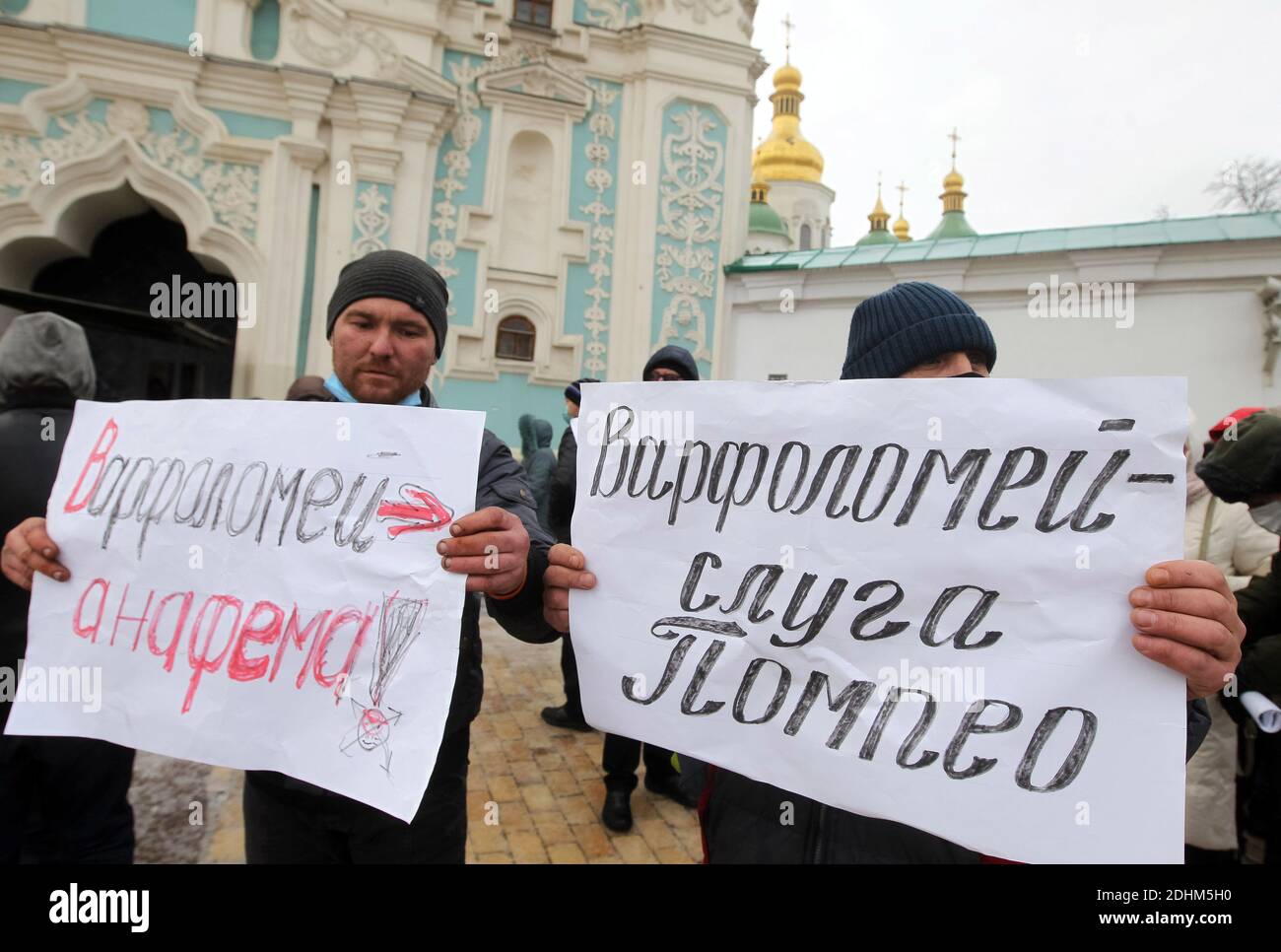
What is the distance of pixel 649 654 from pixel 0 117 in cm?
1130

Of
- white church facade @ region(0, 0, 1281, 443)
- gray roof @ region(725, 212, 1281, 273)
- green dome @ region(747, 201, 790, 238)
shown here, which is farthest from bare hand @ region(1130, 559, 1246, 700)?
green dome @ region(747, 201, 790, 238)

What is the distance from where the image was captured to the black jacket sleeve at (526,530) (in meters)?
1.52

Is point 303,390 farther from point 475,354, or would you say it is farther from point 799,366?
point 799,366

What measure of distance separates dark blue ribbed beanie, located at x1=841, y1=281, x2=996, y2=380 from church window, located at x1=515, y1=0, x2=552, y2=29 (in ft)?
38.1

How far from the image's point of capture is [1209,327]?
26.7 ft

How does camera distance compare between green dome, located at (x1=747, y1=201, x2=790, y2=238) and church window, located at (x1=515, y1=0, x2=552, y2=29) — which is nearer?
church window, located at (x1=515, y1=0, x2=552, y2=29)

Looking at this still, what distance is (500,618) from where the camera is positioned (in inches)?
63.0

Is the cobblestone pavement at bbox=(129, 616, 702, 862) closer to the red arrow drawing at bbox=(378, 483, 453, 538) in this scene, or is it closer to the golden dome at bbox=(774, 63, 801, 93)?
the red arrow drawing at bbox=(378, 483, 453, 538)

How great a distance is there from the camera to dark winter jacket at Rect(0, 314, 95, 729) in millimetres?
1900

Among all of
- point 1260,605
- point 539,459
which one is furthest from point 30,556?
point 539,459

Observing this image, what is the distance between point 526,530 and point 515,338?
9665mm

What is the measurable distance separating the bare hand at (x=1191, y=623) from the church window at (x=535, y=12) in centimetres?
1236

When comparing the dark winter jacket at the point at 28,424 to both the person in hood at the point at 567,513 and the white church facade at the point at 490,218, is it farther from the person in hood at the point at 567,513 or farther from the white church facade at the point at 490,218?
the white church facade at the point at 490,218
